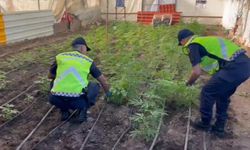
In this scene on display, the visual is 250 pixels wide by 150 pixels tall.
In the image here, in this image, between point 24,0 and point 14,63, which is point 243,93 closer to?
point 14,63

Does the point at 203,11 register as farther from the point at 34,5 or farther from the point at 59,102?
the point at 59,102

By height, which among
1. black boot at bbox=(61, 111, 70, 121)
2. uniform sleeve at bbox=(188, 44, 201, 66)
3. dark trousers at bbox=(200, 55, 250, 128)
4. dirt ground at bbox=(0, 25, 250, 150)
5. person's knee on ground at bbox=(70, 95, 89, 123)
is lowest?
dirt ground at bbox=(0, 25, 250, 150)

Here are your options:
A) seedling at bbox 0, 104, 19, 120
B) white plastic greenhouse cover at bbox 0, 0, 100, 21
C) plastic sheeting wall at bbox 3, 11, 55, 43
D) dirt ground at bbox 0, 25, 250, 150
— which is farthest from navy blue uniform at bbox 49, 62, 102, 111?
white plastic greenhouse cover at bbox 0, 0, 100, 21

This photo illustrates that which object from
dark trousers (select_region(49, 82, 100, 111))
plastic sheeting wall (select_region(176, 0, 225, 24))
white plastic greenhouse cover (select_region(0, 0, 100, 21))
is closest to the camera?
dark trousers (select_region(49, 82, 100, 111))

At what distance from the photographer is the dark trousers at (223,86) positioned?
14.0ft

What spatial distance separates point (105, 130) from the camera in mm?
4645

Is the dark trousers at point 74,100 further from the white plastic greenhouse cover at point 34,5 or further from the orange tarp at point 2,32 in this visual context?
the white plastic greenhouse cover at point 34,5

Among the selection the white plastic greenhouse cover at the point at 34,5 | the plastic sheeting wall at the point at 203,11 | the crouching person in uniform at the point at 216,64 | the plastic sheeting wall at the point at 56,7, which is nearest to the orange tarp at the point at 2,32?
the plastic sheeting wall at the point at 56,7

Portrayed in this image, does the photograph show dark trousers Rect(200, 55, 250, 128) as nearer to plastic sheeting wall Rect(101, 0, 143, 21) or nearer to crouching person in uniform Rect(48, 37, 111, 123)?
crouching person in uniform Rect(48, 37, 111, 123)

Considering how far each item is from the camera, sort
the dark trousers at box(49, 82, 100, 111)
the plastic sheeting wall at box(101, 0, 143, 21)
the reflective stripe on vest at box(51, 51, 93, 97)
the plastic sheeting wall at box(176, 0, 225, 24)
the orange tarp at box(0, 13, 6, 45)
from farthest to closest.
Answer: the plastic sheeting wall at box(101, 0, 143, 21), the plastic sheeting wall at box(176, 0, 225, 24), the orange tarp at box(0, 13, 6, 45), the dark trousers at box(49, 82, 100, 111), the reflective stripe on vest at box(51, 51, 93, 97)

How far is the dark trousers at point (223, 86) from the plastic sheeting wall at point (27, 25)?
27.2ft

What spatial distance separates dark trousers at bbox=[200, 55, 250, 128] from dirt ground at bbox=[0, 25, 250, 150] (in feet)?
1.09

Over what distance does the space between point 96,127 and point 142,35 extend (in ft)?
27.3

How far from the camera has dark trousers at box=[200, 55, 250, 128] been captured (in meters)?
4.27
